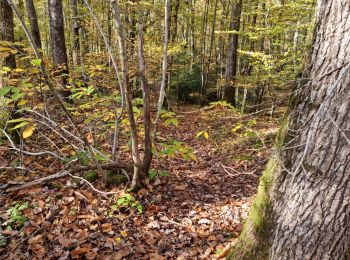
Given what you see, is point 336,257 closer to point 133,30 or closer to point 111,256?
point 111,256

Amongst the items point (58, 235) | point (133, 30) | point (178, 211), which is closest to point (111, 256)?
point (58, 235)

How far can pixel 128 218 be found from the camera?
351cm

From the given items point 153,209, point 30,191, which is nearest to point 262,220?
point 153,209

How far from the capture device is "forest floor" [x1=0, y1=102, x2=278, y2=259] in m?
2.95

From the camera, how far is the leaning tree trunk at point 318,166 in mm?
1789

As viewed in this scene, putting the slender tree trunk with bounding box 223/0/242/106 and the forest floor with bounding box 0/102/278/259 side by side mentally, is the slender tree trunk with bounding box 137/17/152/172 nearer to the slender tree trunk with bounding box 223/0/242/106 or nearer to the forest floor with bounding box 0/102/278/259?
the forest floor with bounding box 0/102/278/259

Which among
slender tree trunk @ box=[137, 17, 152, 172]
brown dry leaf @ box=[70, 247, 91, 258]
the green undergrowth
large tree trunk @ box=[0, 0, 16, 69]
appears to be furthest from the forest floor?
large tree trunk @ box=[0, 0, 16, 69]

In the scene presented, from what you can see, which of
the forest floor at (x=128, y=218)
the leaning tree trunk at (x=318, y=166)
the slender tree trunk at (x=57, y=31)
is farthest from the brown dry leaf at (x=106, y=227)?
the slender tree trunk at (x=57, y=31)

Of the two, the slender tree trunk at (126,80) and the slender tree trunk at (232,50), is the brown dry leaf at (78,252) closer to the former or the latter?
the slender tree trunk at (126,80)

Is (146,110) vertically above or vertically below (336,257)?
above

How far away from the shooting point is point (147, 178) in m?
4.17

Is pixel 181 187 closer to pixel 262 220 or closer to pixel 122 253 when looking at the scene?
pixel 122 253

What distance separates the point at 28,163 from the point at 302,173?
13.6ft

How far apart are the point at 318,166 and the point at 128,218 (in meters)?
2.48
